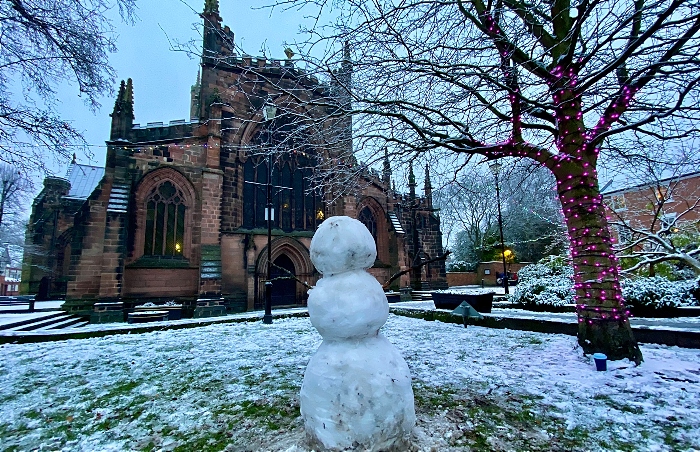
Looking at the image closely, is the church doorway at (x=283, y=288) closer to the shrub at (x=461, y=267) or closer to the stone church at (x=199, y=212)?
the stone church at (x=199, y=212)

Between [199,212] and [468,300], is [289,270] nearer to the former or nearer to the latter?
[199,212]

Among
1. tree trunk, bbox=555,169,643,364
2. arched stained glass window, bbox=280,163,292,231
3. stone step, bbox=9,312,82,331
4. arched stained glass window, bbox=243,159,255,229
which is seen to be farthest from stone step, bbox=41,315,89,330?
tree trunk, bbox=555,169,643,364

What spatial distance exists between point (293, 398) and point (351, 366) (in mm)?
1783

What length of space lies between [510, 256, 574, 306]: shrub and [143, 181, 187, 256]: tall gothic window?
14.2 meters

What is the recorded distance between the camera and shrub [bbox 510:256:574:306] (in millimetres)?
10070

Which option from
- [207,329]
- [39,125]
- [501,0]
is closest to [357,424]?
[501,0]

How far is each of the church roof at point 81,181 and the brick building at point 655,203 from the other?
27015mm

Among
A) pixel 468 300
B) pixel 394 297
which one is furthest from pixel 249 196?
pixel 468 300

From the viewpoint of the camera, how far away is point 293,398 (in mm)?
3529

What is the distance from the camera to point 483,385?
150 inches

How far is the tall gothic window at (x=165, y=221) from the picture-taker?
1269 centimetres

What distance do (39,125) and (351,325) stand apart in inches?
258

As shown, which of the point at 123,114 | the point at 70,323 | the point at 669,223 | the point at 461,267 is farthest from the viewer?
the point at 461,267

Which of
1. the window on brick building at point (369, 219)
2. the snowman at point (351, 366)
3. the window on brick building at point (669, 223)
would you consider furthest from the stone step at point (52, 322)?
the window on brick building at point (669, 223)
